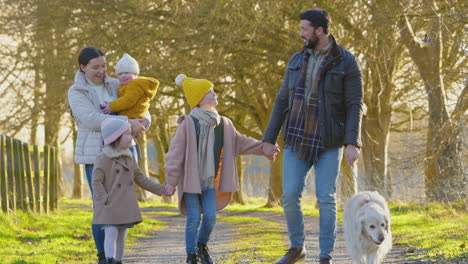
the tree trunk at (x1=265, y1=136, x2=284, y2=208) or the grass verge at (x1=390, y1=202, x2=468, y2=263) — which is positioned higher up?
the tree trunk at (x1=265, y1=136, x2=284, y2=208)

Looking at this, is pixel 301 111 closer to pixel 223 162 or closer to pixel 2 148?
pixel 223 162

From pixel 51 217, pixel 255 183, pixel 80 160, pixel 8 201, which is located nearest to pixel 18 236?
pixel 8 201

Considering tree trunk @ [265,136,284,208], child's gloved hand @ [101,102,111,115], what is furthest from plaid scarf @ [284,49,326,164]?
tree trunk @ [265,136,284,208]

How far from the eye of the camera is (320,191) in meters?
6.60

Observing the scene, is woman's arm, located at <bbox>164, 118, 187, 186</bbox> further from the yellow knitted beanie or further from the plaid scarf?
the plaid scarf

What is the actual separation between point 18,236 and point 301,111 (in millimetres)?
5884

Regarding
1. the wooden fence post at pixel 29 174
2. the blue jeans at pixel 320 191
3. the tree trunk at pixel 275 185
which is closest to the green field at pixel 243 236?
the wooden fence post at pixel 29 174

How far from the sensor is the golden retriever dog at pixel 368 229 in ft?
20.1

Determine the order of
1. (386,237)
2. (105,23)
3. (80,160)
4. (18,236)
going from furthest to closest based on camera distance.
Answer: (105,23)
(18,236)
(80,160)
(386,237)

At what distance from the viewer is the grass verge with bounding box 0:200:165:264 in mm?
8945

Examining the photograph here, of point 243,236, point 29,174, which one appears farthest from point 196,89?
point 29,174

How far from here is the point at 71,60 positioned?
805 inches

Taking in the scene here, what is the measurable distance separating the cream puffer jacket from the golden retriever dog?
2405 millimetres

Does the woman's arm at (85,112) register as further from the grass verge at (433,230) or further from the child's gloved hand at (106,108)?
the grass verge at (433,230)
